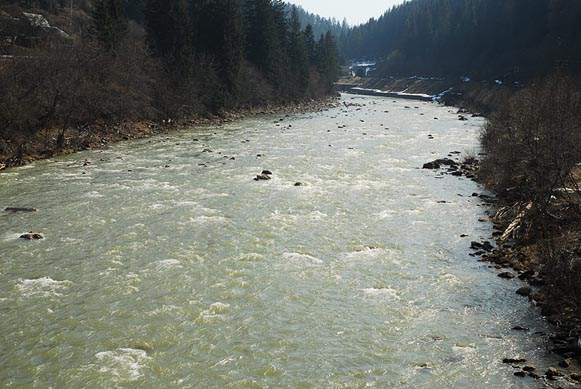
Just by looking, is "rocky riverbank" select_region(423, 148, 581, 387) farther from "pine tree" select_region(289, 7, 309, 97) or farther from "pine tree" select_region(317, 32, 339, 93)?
"pine tree" select_region(317, 32, 339, 93)

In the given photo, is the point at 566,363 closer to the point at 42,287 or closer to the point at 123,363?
the point at 123,363

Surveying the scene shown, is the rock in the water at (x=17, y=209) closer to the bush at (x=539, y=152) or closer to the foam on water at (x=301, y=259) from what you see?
the foam on water at (x=301, y=259)

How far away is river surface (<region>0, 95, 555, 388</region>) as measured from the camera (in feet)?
32.5

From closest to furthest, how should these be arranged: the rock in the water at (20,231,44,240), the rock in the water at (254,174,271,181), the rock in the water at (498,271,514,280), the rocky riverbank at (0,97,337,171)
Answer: the rock in the water at (498,271,514,280) < the rock in the water at (20,231,44,240) < the rock in the water at (254,174,271,181) < the rocky riverbank at (0,97,337,171)

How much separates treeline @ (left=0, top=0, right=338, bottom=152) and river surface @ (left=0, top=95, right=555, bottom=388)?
9.16m

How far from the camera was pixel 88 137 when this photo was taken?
37406 mm

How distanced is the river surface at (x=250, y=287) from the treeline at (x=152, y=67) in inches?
360

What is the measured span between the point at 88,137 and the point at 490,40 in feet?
348

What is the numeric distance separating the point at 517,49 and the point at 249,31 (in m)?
59.8

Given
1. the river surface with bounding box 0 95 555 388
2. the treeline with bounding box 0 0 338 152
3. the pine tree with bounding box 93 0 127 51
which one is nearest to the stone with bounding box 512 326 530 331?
the river surface with bounding box 0 95 555 388

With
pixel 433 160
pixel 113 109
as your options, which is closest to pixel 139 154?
pixel 113 109

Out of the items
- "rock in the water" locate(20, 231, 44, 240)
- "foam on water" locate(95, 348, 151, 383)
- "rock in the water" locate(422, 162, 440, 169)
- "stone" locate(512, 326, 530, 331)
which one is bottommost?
"rock in the water" locate(422, 162, 440, 169)

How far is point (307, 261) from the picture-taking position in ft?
51.1

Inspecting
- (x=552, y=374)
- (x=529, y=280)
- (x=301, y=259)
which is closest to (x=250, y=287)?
(x=301, y=259)
